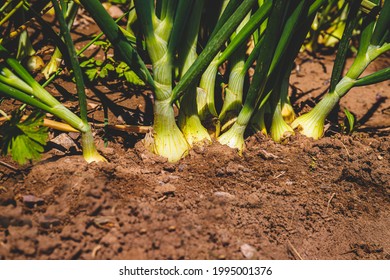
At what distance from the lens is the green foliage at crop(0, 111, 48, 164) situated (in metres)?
0.93

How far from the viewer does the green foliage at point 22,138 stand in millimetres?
932

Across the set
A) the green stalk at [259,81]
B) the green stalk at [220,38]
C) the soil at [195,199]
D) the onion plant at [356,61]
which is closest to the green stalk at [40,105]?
the soil at [195,199]

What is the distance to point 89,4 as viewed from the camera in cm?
92

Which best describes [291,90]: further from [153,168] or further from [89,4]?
[89,4]

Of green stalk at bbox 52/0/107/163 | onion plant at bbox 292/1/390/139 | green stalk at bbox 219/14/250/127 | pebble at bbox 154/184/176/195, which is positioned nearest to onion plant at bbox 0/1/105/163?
green stalk at bbox 52/0/107/163

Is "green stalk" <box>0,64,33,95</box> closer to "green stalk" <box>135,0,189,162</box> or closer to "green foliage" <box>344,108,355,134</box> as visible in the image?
"green stalk" <box>135,0,189,162</box>

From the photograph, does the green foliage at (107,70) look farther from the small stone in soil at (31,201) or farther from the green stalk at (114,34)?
the small stone in soil at (31,201)

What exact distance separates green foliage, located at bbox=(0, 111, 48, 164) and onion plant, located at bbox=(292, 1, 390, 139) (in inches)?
31.8

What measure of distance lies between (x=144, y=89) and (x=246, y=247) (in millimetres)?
758

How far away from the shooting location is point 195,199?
42.1 inches

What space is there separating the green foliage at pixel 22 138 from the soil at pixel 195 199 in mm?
116

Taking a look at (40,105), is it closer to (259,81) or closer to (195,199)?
(195,199)
